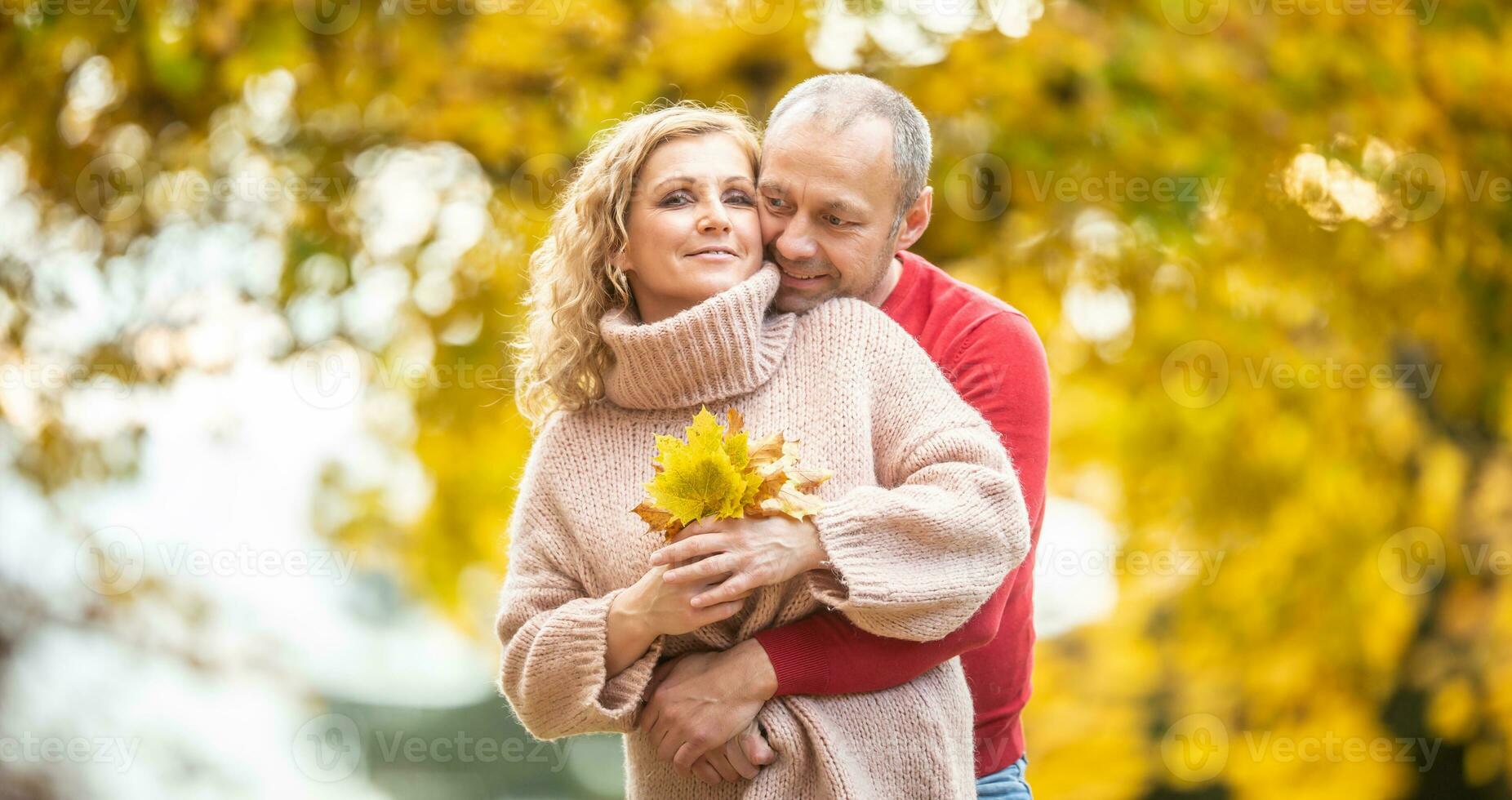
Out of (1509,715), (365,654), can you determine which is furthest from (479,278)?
(365,654)

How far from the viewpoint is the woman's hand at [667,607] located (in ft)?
6.68

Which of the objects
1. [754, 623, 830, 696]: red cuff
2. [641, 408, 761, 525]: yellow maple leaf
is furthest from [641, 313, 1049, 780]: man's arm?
[641, 408, 761, 525]: yellow maple leaf

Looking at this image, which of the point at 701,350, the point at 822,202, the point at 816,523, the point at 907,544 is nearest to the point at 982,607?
the point at 907,544

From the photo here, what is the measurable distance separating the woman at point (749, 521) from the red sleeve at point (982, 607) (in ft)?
0.15

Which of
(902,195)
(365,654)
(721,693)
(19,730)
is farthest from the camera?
(365,654)

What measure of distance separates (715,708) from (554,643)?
0.82ft

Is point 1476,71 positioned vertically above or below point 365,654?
above

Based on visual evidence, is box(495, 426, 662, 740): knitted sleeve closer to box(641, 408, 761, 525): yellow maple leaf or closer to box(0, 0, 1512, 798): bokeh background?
box(641, 408, 761, 525): yellow maple leaf

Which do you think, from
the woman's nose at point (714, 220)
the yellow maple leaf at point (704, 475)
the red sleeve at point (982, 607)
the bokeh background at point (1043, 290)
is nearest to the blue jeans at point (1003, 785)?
the red sleeve at point (982, 607)

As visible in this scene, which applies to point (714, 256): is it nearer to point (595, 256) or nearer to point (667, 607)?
point (595, 256)

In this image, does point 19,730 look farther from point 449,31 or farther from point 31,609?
point 449,31

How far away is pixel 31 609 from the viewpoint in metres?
6.21

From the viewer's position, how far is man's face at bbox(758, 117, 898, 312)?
231 cm

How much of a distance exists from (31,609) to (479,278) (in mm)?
2727
